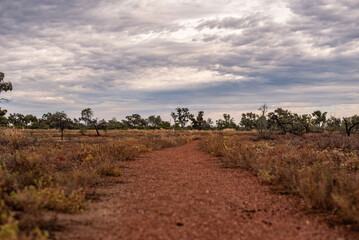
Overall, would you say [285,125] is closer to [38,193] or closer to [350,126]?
[350,126]

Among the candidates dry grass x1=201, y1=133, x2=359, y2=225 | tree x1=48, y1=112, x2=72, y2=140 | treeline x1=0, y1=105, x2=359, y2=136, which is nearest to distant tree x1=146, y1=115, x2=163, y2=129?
treeline x1=0, y1=105, x2=359, y2=136

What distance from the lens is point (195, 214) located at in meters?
5.23

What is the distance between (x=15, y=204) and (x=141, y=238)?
2.78 metres

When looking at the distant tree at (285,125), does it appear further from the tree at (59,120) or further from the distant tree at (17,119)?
the distant tree at (17,119)

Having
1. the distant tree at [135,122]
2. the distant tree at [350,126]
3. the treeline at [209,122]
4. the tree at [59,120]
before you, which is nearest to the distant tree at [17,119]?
the treeline at [209,122]

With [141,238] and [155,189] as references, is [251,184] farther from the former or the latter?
[141,238]

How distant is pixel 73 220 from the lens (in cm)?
477

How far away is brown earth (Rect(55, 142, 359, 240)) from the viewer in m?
4.37

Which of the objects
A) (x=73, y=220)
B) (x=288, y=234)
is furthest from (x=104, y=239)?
(x=288, y=234)

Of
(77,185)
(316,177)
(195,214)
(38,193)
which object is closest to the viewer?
(38,193)

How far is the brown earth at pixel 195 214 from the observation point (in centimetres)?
437

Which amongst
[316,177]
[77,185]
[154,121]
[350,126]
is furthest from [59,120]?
[154,121]

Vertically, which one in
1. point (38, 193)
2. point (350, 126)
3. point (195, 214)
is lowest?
point (195, 214)

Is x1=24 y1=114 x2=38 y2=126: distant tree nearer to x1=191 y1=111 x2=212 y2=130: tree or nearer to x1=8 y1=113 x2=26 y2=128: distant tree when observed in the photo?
x1=8 y1=113 x2=26 y2=128: distant tree
